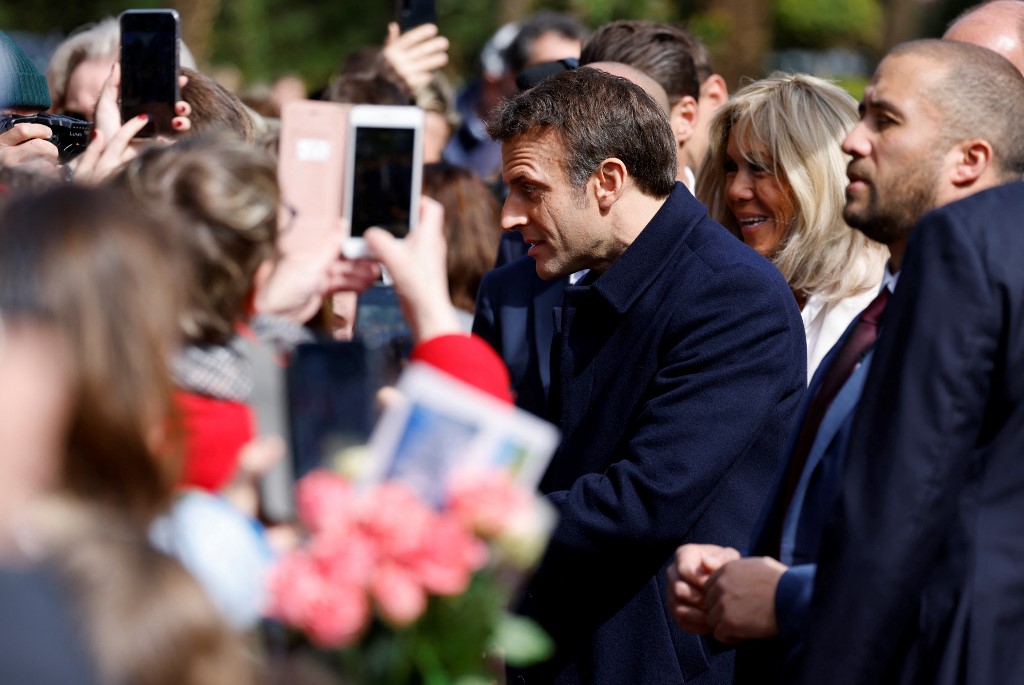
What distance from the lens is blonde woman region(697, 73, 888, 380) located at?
407 centimetres

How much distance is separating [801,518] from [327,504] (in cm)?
115

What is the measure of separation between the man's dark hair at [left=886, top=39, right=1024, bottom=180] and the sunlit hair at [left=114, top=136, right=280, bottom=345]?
135 cm

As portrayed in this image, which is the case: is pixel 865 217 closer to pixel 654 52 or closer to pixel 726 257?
pixel 726 257

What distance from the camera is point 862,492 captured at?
2.29m

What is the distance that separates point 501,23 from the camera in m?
17.1

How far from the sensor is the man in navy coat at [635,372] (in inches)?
123

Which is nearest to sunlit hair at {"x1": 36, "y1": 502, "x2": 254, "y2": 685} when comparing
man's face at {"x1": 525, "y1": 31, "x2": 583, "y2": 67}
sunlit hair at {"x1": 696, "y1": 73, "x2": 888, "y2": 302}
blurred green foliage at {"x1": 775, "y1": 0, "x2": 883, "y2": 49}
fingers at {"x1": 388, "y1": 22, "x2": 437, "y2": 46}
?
sunlit hair at {"x1": 696, "y1": 73, "x2": 888, "y2": 302}

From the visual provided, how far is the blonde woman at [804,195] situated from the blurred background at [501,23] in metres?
10.7

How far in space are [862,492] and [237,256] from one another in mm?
1122

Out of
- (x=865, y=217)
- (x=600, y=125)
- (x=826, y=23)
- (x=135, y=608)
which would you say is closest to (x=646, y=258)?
(x=600, y=125)

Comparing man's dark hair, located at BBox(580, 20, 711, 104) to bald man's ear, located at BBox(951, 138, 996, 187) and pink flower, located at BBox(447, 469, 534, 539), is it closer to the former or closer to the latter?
bald man's ear, located at BBox(951, 138, 996, 187)

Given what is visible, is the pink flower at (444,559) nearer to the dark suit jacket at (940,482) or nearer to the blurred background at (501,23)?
the dark suit jacket at (940,482)

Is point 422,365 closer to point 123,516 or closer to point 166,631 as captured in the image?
point 123,516

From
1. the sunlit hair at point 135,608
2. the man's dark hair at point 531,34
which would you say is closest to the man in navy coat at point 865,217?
the sunlit hair at point 135,608
